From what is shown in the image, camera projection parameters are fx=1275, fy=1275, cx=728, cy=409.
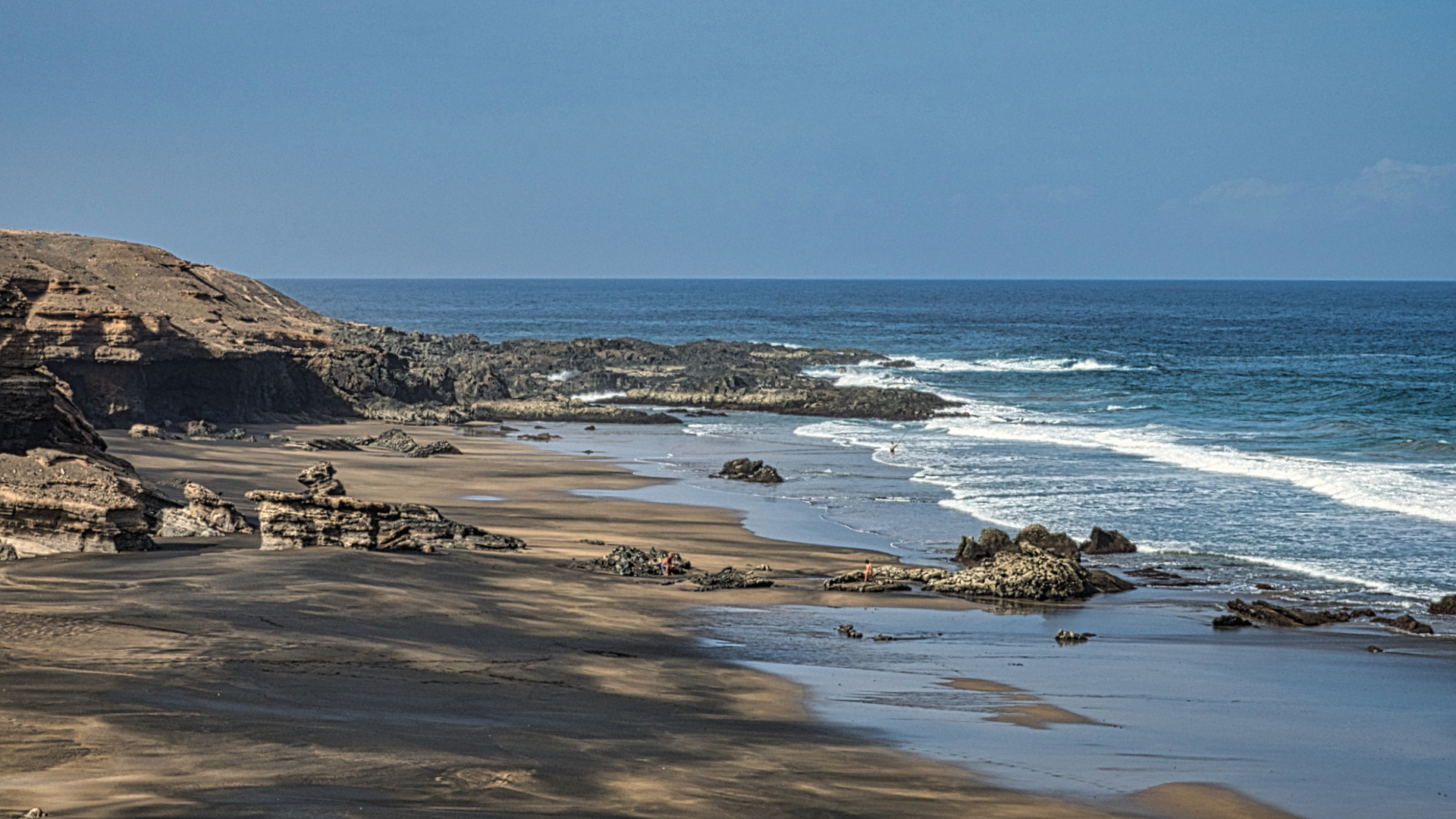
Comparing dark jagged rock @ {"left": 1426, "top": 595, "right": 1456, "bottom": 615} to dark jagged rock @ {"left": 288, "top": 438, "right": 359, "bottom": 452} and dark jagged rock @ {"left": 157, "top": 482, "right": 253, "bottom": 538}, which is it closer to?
dark jagged rock @ {"left": 157, "top": 482, "right": 253, "bottom": 538}

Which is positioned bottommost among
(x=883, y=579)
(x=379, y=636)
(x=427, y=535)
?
(x=883, y=579)

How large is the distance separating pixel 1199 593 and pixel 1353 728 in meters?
8.08

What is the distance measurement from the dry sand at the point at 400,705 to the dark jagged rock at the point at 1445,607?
998 centimetres

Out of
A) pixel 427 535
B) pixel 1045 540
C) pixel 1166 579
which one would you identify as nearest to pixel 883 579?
pixel 1045 540

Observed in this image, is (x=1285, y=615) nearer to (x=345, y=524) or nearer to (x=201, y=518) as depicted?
(x=345, y=524)

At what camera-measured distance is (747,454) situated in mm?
43250

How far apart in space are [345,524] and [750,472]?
18913 mm

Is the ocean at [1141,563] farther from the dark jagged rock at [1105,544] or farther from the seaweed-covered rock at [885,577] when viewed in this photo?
the seaweed-covered rock at [885,577]

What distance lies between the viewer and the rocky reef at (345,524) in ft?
60.5

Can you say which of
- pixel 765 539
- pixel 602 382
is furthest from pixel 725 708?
pixel 602 382

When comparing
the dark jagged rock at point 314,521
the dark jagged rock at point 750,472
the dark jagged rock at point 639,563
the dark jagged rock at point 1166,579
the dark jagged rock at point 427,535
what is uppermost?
the dark jagged rock at point 314,521

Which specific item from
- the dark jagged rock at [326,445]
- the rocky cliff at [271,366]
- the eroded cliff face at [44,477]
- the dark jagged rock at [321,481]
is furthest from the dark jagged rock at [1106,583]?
the dark jagged rock at [326,445]

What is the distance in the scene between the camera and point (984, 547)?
2358cm

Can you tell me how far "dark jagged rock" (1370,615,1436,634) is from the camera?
1833 centimetres
